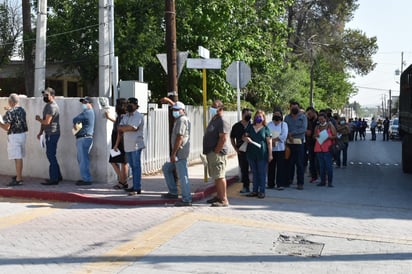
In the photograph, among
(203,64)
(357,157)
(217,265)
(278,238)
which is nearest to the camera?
(217,265)

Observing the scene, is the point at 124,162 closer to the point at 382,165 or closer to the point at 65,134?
the point at 65,134

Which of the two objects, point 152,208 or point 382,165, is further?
point 382,165

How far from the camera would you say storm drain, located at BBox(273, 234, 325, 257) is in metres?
6.45

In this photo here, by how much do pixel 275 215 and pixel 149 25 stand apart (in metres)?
10.9

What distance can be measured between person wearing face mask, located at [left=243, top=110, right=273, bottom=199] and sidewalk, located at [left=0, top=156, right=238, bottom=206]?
43.0 inches

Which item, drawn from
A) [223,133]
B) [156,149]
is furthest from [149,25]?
[223,133]

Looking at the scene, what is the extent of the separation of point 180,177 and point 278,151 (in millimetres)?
2933

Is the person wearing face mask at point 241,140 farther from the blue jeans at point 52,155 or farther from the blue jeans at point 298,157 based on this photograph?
the blue jeans at point 52,155

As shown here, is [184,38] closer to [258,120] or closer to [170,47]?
[170,47]

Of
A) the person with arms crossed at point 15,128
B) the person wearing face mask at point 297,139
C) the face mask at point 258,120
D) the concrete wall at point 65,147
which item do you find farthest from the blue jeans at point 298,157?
the person with arms crossed at point 15,128

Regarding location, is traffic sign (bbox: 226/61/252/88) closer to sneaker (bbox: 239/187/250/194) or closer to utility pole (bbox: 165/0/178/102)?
utility pole (bbox: 165/0/178/102)

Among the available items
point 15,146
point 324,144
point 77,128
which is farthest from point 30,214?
point 324,144

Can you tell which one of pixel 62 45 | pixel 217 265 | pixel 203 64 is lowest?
pixel 217 265

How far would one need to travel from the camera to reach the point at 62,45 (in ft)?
62.0
